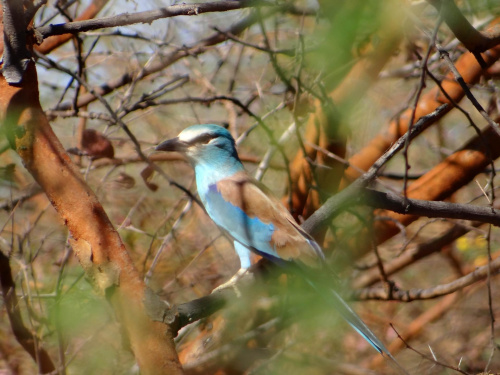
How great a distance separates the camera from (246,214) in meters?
3.44

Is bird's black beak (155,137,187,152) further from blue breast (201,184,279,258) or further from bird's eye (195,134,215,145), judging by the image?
blue breast (201,184,279,258)

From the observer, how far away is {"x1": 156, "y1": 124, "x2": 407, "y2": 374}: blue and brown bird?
3.02 m

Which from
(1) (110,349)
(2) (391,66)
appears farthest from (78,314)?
(2) (391,66)

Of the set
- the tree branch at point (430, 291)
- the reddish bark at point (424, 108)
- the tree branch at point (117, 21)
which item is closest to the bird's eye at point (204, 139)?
the reddish bark at point (424, 108)

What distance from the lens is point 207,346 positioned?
11.4ft

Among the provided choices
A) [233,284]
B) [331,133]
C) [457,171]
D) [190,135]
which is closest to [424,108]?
[457,171]

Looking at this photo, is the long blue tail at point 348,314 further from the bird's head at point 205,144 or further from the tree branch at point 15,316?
the tree branch at point 15,316

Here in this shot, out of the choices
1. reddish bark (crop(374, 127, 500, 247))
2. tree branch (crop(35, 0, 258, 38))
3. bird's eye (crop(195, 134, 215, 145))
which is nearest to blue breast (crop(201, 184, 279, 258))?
bird's eye (crop(195, 134, 215, 145))

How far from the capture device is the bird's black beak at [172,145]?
11.7 ft

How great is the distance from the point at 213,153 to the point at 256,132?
979 mm

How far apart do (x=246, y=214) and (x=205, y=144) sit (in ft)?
2.07

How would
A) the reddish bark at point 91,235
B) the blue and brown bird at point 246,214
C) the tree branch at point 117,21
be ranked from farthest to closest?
1. the blue and brown bird at point 246,214
2. the tree branch at point 117,21
3. the reddish bark at point 91,235

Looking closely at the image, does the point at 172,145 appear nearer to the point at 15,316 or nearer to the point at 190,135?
the point at 190,135

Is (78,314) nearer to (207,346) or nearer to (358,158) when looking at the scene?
(207,346)
